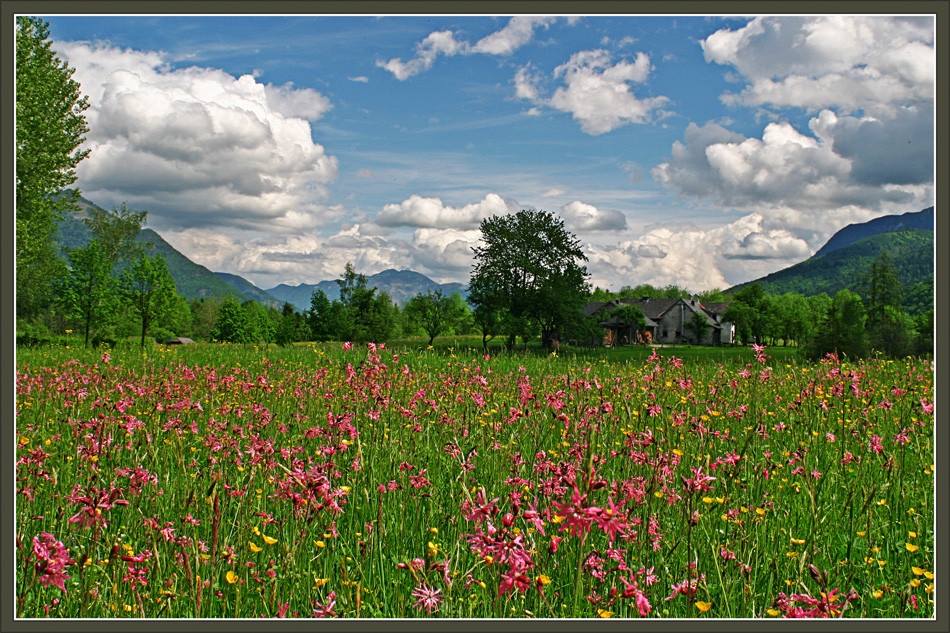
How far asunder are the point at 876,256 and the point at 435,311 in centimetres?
6951

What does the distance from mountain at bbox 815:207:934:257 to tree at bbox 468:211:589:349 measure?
90.1 feet

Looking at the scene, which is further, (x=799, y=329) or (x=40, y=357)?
(x=799, y=329)

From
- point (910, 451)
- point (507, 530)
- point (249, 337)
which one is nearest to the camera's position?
point (507, 530)

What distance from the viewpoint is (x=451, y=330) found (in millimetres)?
74500

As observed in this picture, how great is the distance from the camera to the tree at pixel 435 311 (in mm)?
73125

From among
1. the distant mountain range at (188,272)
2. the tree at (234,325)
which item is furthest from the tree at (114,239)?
the tree at (234,325)

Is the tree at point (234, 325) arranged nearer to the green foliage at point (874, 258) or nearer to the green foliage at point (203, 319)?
the green foliage at point (203, 319)

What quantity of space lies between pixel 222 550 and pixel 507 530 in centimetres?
180

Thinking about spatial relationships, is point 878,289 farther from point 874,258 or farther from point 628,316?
point 628,316

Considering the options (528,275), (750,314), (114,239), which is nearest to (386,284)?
(528,275)

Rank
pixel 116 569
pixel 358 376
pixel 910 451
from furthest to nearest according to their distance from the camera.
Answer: pixel 910 451
pixel 358 376
pixel 116 569

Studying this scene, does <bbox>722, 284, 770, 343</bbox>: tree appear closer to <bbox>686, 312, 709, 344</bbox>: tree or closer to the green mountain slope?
<bbox>686, 312, 709, 344</bbox>: tree
